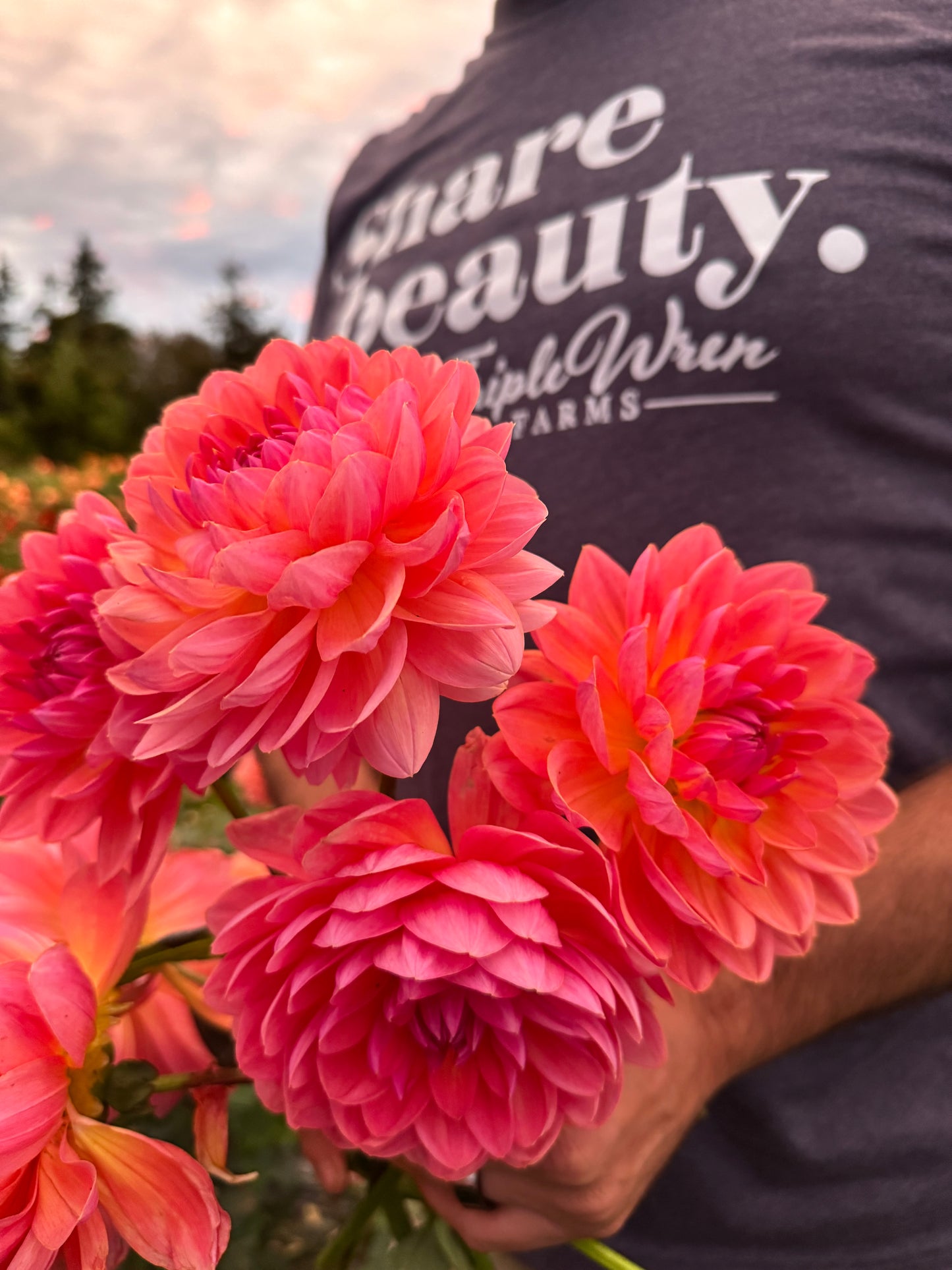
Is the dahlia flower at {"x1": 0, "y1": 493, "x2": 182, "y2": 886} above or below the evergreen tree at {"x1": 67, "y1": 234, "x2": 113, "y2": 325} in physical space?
below

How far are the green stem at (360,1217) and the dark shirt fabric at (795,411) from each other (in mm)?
324

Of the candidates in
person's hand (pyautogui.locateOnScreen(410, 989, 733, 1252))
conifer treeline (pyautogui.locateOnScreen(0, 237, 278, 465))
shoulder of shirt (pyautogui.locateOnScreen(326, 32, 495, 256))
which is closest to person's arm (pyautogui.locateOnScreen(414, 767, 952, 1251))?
person's hand (pyautogui.locateOnScreen(410, 989, 733, 1252))

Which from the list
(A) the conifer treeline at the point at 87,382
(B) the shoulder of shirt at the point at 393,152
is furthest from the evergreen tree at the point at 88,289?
(B) the shoulder of shirt at the point at 393,152

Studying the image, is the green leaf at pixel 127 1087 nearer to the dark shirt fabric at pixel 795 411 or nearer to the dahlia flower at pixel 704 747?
the dahlia flower at pixel 704 747

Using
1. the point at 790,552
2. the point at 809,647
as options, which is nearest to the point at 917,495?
the point at 790,552

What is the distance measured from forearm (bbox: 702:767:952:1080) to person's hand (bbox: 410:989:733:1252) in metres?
0.13

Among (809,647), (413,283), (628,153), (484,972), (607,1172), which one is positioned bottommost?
(607,1172)

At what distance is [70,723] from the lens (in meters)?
0.34

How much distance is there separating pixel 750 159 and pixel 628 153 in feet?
0.40

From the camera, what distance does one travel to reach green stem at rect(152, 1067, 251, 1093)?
0.39 meters

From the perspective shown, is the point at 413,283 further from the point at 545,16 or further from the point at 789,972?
the point at 789,972

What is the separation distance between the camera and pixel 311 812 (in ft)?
1.04

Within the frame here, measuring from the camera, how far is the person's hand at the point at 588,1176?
0.41 m

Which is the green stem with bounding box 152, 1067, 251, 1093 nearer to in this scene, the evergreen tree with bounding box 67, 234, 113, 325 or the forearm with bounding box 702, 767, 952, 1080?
the forearm with bounding box 702, 767, 952, 1080
